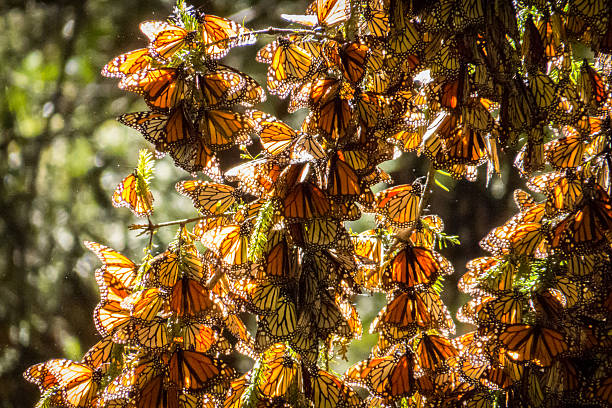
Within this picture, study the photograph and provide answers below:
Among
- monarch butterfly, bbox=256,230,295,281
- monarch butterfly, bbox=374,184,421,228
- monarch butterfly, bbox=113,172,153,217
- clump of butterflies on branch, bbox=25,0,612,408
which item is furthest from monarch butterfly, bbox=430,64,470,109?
monarch butterfly, bbox=113,172,153,217

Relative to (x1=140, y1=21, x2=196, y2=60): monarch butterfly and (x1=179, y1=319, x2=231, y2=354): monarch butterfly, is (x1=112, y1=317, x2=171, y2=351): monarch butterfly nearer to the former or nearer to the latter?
(x1=179, y1=319, x2=231, y2=354): monarch butterfly

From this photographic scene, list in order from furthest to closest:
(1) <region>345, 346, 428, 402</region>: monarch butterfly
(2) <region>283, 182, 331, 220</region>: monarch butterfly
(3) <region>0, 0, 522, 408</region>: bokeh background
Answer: (3) <region>0, 0, 522, 408</region>: bokeh background < (1) <region>345, 346, 428, 402</region>: monarch butterfly < (2) <region>283, 182, 331, 220</region>: monarch butterfly

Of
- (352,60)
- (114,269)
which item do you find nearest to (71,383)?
(114,269)

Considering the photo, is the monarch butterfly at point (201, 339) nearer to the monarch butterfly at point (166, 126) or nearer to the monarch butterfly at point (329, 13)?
the monarch butterfly at point (166, 126)

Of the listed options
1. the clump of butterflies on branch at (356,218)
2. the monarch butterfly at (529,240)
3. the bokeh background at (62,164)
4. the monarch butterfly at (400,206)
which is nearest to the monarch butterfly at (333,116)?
the clump of butterflies on branch at (356,218)

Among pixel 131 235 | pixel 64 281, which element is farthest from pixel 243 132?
pixel 64 281

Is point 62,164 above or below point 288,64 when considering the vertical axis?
Result: above

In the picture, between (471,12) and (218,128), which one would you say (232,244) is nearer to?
(218,128)
